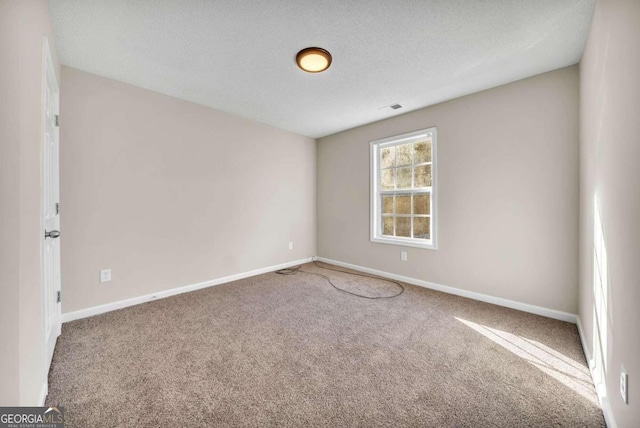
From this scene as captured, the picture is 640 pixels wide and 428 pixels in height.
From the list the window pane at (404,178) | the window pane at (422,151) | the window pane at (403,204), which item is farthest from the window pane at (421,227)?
the window pane at (422,151)

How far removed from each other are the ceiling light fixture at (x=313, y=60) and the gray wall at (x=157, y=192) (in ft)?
5.68

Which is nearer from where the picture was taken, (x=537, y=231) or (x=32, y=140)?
(x=32, y=140)

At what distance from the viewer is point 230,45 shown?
2.03 meters

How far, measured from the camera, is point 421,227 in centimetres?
351

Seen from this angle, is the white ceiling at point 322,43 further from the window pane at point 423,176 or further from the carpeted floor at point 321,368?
the carpeted floor at point 321,368

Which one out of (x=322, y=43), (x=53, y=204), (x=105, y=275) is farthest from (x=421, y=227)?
(x=53, y=204)

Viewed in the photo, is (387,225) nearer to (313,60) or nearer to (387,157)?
(387,157)

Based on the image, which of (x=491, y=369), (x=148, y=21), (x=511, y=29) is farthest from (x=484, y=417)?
(x=148, y=21)

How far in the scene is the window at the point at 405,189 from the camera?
340 centimetres

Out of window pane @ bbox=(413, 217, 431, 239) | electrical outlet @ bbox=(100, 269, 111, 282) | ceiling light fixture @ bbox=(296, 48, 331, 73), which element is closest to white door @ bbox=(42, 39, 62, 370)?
electrical outlet @ bbox=(100, 269, 111, 282)

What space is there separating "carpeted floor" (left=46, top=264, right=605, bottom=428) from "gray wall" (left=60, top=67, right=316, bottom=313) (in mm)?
518

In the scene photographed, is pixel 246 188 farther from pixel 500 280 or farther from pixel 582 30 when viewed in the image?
pixel 582 30

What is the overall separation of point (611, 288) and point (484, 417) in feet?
3.07

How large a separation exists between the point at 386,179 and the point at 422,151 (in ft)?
2.27
